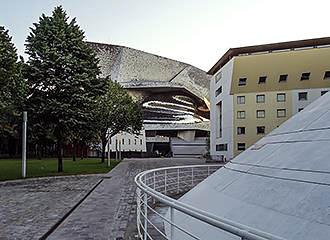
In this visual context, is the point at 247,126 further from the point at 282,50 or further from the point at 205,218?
the point at 205,218

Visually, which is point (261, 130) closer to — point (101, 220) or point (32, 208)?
point (32, 208)

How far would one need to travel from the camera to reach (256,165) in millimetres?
6031

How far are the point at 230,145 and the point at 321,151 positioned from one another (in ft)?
133

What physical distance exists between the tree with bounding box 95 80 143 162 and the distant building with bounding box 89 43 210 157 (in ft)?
126

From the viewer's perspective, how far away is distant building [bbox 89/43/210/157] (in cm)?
8781

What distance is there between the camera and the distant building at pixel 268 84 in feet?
134

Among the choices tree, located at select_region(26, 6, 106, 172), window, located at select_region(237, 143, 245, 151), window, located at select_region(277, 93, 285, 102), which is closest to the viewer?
tree, located at select_region(26, 6, 106, 172)

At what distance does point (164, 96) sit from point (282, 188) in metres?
92.6

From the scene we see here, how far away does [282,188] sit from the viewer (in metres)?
4.61

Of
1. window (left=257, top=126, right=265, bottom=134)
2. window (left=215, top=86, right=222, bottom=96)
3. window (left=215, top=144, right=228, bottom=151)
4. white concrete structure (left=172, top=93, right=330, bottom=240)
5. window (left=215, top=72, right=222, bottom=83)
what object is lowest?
window (left=215, top=144, right=228, bottom=151)

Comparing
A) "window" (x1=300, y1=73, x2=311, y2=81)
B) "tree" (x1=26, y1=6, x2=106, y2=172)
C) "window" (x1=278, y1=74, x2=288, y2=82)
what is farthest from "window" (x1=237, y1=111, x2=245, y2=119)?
"tree" (x1=26, y1=6, x2=106, y2=172)

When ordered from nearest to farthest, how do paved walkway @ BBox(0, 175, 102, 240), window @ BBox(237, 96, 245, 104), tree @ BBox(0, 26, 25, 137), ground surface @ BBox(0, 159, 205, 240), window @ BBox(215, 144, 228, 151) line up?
ground surface @ BBox(0, 159, 205, 240) < paved walkway @ BBox(0, 175, 102, 240) < tree @ BBox(0, 26, 25, 137) < window @ BBox(237, 96, 245, 104) < window @ BBox(215, 144, 228, 151)

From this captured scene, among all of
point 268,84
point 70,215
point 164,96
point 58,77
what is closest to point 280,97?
point 268,84

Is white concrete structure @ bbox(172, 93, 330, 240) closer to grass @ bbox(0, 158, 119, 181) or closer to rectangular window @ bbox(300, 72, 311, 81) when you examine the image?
grass @ bbox(0, 158, 119, 181)
